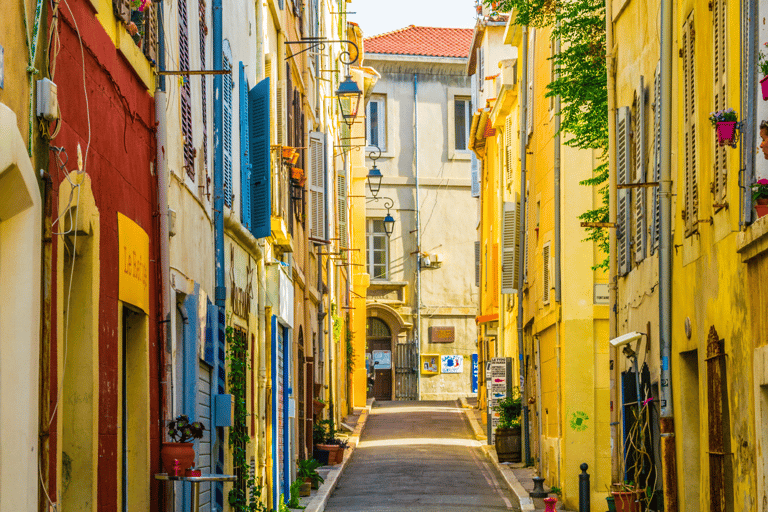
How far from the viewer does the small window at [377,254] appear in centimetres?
4312

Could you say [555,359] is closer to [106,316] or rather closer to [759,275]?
[759,275]

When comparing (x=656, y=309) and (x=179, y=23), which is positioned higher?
(x=179, y=23)

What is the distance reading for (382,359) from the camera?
42.8m

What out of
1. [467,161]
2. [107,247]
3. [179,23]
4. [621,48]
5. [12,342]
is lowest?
[12,342]

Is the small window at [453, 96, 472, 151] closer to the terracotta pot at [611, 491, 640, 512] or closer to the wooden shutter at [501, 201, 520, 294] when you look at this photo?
the wooden shutter at [501, 201, 520, 294]

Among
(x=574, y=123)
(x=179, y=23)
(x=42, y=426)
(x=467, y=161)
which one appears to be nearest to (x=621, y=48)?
(x=574, y=123)

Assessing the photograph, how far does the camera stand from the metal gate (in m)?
42.4

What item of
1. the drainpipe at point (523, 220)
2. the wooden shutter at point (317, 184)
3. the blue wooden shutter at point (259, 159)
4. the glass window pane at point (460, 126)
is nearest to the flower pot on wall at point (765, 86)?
the blue wooden shutter at point (259, 159)

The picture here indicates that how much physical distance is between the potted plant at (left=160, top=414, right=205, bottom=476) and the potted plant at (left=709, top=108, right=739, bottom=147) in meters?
3.99

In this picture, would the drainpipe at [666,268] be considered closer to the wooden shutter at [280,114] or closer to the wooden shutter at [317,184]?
the wooden shutter at [280,114]

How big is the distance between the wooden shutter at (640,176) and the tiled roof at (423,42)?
108 feet

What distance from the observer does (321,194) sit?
20.9 meters

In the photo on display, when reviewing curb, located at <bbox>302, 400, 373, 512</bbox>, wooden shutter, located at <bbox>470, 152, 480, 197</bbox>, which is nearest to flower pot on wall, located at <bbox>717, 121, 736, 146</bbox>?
curb, located at <bbox>302, 400, 373, 512</bbox>

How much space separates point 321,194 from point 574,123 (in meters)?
6.93
